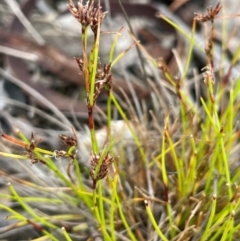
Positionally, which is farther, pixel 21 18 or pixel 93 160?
pixel 21 18

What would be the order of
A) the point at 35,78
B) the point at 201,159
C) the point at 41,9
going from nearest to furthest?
the point at 201,159 < the point at 35,78 < the point at 41,9

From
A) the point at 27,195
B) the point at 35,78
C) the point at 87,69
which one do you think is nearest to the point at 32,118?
the point at 35,78

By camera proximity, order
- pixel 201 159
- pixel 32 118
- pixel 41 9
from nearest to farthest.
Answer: pixel 201 159 < pixel 32 118 < pixel 41 9

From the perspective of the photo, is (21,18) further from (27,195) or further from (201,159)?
(201,159)

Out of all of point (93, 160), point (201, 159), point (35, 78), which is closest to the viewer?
point (93, 160)

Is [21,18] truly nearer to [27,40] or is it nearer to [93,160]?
[27,40]

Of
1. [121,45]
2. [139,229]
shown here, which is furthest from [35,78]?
[139,229]

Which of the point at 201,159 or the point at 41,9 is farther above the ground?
the point at 41,9

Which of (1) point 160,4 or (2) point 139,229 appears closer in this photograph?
(2) point 139,229

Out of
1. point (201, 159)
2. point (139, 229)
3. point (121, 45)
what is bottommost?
point (139, 229)
